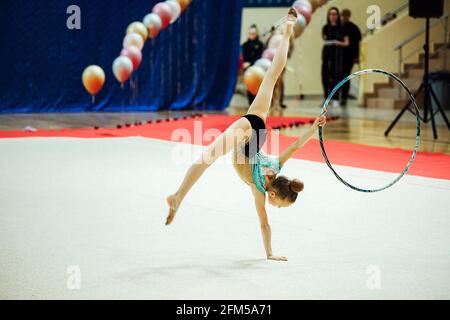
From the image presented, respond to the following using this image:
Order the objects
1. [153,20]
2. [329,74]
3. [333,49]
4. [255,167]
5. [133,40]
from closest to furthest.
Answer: [255,167] < [133,40] < [153,20] < [333,49] < [329,74]

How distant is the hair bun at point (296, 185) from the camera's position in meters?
3.44

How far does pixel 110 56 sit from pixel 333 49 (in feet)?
12.0

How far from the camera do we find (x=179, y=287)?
3.16 m

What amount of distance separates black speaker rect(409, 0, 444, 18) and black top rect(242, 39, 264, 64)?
15.2 ft

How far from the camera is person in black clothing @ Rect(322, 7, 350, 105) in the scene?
12.0m

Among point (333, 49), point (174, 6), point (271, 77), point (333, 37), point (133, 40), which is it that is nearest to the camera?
point (271, 77)

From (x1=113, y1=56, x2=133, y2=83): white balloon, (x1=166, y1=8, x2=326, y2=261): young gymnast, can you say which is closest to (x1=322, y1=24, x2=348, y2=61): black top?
(x1=113, y1=56, x2=133, y2=83): white balloon

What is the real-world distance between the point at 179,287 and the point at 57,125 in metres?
6.87

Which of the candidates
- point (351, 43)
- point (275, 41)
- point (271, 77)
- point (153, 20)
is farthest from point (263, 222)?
point (351, 43)

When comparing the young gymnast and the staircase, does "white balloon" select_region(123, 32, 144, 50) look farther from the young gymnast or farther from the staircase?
the young gymnast

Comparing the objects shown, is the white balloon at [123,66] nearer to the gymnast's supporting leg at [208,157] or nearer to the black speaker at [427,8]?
the black speaker at [427,8]

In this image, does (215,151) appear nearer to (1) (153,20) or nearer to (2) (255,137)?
(2) (255,137)

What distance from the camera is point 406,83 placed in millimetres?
12875
